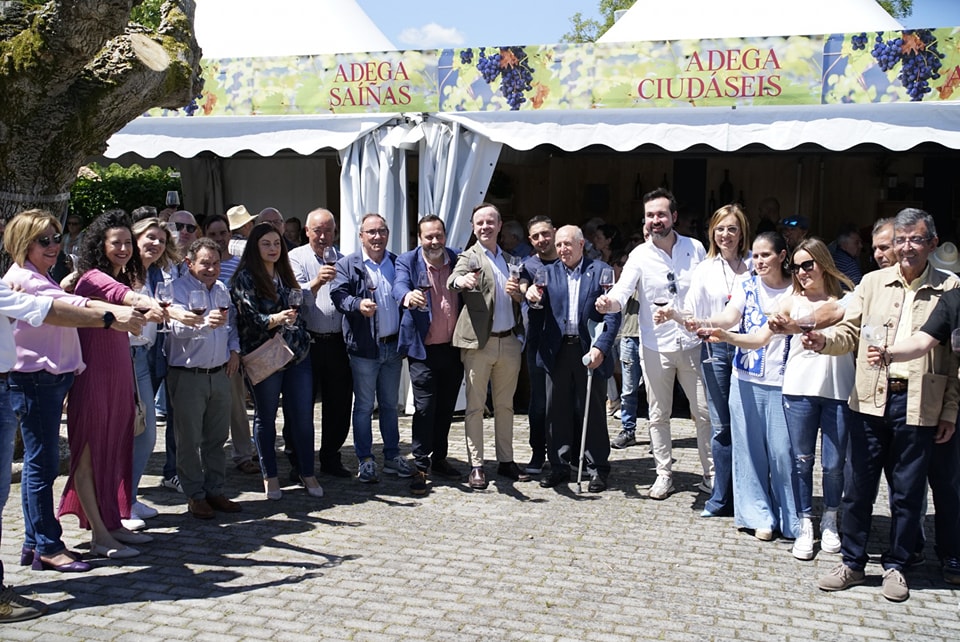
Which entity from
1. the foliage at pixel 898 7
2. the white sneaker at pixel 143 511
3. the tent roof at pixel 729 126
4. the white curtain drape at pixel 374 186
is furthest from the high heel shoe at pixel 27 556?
the foliage at pixel 898 7

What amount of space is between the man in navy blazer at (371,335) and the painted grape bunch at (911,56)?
413 cm

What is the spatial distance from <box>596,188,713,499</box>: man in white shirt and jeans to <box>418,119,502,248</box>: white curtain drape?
245cm

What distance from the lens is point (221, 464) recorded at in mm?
6113

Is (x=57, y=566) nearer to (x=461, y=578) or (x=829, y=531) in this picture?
(x=461, y=578)

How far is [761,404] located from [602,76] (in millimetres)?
3809

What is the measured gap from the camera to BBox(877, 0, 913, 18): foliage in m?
34.5

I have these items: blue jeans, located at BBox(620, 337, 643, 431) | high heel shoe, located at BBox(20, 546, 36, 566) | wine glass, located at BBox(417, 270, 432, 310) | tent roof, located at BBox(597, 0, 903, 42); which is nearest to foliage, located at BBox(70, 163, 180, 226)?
A: tent roof, located at BBox(597, 0, 903, 42)

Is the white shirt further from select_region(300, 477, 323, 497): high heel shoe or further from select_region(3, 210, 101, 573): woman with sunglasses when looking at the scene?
select_region(3, 210, 101, 573): woman with sunglasses

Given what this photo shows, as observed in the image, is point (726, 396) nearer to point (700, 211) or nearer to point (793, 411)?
point (793, 411)

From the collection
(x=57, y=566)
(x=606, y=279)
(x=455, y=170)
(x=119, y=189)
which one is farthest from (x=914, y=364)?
(x=119, y=189)

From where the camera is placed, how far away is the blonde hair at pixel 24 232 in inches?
191

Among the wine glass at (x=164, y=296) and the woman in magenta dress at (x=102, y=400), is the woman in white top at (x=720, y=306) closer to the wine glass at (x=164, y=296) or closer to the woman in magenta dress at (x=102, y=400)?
the wine glass at (x=164, y=296)

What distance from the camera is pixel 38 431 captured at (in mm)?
4891

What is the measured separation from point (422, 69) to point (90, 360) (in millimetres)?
4587
